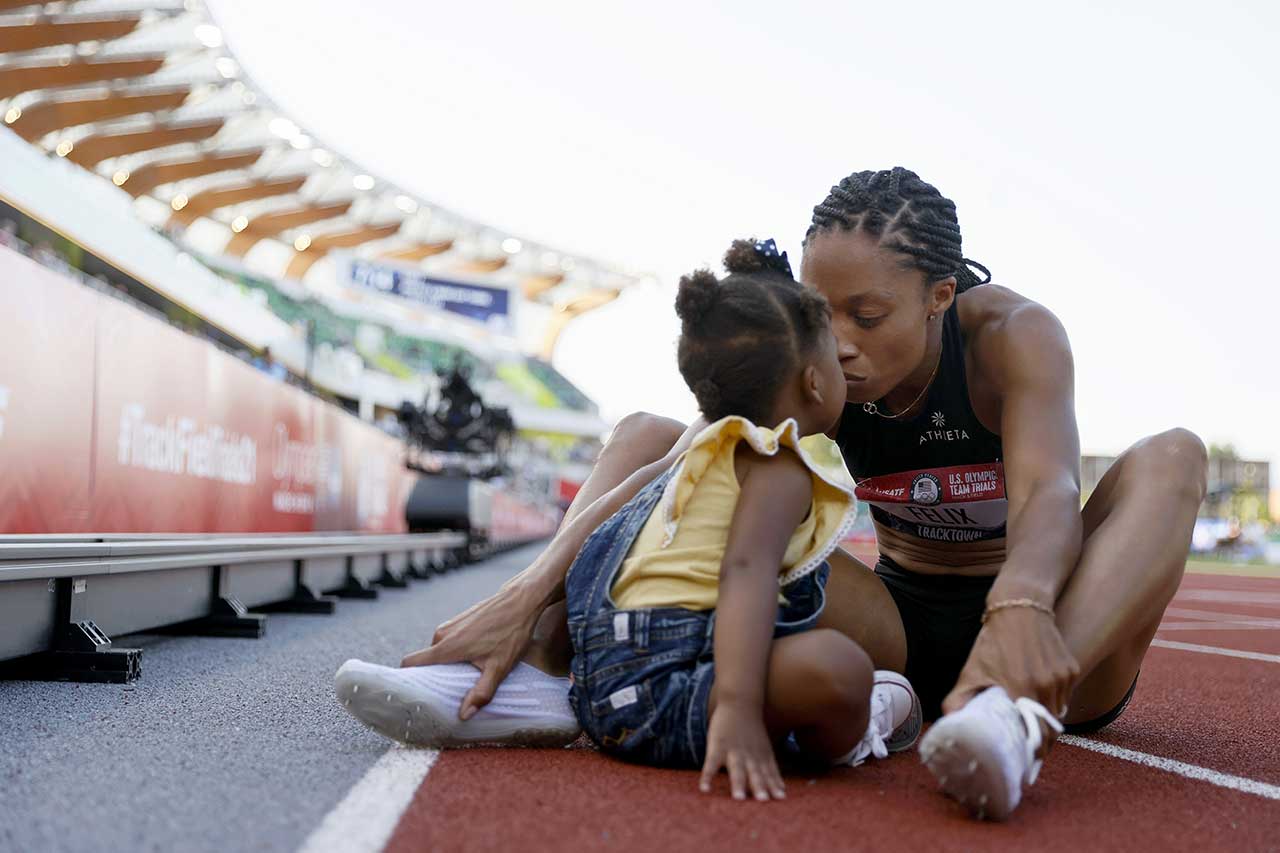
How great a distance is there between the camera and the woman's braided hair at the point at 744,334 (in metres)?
2.20

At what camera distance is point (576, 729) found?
2.47 metres

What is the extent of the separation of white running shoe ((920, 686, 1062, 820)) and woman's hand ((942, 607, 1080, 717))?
0.03 metres

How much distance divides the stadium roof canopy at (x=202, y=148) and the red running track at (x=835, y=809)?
2738 centimetres

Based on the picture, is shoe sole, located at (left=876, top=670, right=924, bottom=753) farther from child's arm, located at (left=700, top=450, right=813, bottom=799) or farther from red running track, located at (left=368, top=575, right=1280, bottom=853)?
child's arm, located at (left=700, top=450, right=813, bottom=799)

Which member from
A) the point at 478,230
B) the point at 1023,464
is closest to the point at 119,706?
the point at 1023,464

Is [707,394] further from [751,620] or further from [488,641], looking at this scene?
[488,641]

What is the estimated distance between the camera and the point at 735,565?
6.67 feet

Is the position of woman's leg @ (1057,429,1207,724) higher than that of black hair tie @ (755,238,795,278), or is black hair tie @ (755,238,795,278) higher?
black hair tie @ (755,238,795,278)

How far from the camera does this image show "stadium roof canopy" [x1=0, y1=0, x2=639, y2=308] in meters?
27.8

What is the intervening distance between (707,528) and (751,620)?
0.27m

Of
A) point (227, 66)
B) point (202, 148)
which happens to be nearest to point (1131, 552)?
point (227, 66)

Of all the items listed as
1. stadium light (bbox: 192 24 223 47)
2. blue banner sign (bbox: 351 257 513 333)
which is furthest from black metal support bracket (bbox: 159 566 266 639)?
blue banner sign (bbox: 351 257 513 333)

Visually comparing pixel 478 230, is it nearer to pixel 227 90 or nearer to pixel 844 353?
pixel 227 90

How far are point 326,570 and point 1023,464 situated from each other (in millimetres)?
6646
